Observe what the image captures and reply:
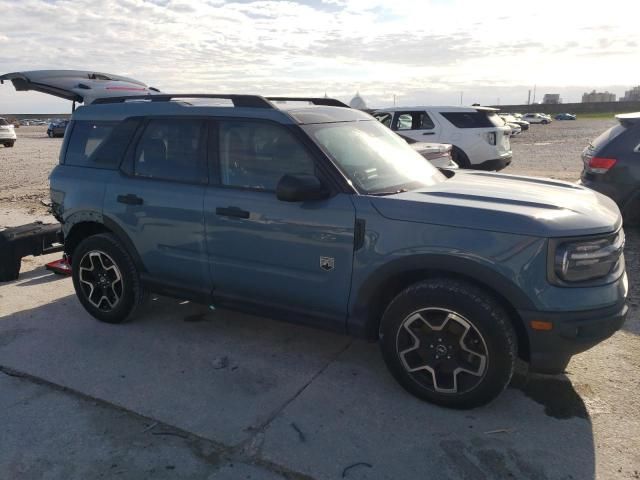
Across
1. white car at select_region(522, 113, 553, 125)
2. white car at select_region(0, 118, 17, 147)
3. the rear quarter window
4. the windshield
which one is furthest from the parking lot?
white car at select_region(522, 113, 553, 125)

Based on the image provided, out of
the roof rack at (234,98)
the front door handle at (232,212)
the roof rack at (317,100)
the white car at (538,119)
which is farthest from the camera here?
the white car at (538,119)

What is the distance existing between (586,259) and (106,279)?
3.65m

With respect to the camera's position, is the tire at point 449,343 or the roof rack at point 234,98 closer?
the tire at point 449,343

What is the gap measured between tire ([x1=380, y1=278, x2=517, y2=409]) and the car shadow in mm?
152

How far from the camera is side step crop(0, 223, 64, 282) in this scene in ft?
18.2

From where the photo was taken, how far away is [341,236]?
3.39m

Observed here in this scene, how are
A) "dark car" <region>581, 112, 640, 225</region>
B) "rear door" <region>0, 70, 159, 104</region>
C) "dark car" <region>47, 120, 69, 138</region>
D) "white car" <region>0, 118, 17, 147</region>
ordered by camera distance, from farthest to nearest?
"dark car" <region>47, 120, 69, 138</region>, "white car" <region>0, 118, 17, 147</region>, "dark car" <region>581, 112, 640, 225</region>, "rear door" <region>0, 70, 159, 104</region>

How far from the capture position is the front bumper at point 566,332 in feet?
9.59

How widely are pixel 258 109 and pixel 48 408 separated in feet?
7.85

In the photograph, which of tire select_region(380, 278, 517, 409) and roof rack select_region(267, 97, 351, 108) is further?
roof rack select_region(267, 97, 351, 108)

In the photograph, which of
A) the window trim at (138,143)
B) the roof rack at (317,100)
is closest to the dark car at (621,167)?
the roof rack at (317,100)

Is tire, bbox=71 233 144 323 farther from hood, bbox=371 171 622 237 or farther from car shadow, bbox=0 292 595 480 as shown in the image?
hood, bbox=371 171 622 237

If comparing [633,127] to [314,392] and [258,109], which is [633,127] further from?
[314,392]

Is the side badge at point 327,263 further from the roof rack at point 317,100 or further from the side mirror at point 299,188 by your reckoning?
the roof rack at point 317,100
